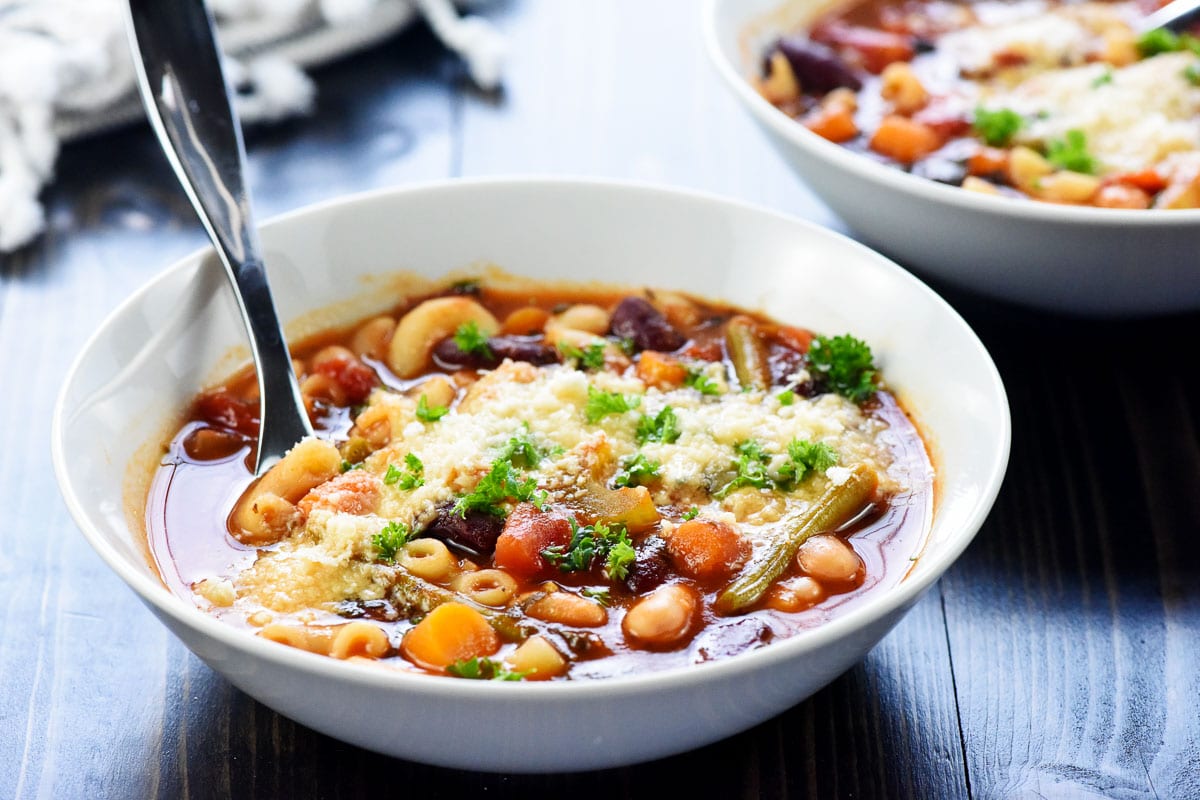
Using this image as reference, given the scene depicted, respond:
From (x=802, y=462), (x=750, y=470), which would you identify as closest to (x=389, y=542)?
(x=750, y=470)

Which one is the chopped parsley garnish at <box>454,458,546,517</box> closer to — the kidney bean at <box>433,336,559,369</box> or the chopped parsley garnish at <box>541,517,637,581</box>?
the chopped parsley garnish at <box>541,517,637,581</box>

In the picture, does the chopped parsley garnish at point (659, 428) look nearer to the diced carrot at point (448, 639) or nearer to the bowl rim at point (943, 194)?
the diced carrot at point (448, 639)

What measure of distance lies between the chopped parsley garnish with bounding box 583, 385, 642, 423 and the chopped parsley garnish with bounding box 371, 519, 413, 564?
0.52 meters

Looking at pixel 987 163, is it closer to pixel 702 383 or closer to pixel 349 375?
pixel 702 383

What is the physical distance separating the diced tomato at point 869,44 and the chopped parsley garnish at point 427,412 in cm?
217

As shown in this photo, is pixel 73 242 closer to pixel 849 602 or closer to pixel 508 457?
pixel 508 457

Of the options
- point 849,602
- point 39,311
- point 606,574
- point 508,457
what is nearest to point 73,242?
point 39,311

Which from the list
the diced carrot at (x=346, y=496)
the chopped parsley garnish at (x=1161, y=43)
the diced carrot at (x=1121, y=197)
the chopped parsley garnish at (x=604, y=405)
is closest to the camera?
the diced carrot at (x=346, y=496)

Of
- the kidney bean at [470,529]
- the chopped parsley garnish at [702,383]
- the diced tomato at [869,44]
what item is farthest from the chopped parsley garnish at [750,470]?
the diced tomato at [869,44]

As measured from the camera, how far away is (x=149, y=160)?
4375 millimetres

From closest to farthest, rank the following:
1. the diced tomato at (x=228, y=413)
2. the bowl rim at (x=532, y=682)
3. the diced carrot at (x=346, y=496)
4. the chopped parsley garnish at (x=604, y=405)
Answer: the bowl rim at (x=532, y=682), the diced carrot at (x=346, y=496), the chopped parsley garnish at (x=604, y=405), the diced tomato at (x=228, y=413)

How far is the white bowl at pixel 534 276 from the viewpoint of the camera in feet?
6.59

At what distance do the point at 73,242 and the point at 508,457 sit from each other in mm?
2010

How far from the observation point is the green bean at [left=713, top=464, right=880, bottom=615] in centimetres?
247
